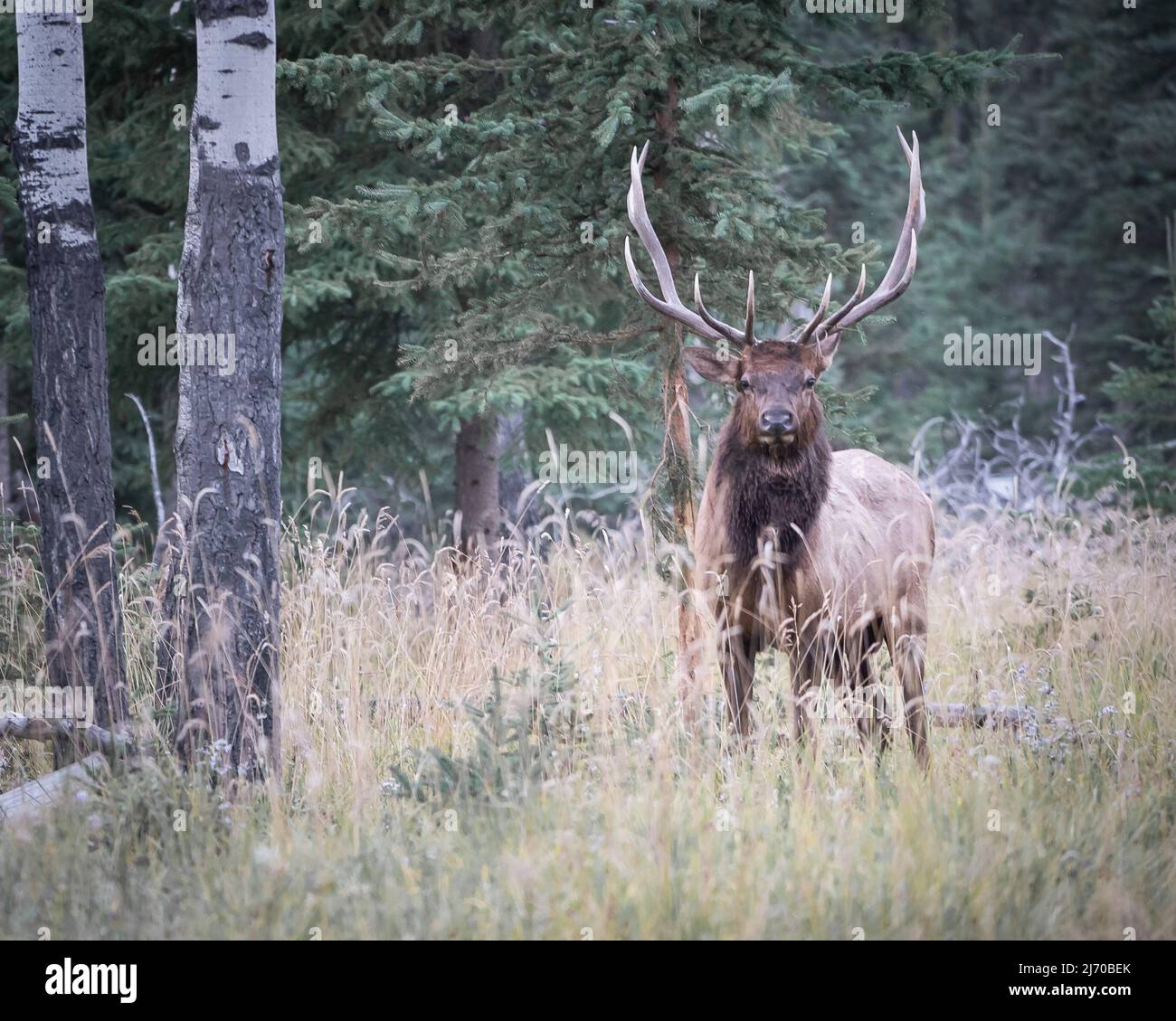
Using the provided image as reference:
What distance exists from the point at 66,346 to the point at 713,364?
307 centimetres

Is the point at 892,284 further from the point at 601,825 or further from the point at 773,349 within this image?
the point at 601,825

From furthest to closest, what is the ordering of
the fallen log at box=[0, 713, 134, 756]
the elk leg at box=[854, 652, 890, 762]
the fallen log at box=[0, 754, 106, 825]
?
the elk leg at box=[854, 652, 890, 762], the fallen log at box=[0, 713, 134, 756], the fallen log at box=[0, 754, 106, 825]

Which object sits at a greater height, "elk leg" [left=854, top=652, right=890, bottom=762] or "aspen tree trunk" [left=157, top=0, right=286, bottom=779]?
"aspen tree trunk" [left=157, top=0, right=286, bottom=779]

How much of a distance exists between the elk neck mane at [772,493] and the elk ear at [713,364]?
24cm

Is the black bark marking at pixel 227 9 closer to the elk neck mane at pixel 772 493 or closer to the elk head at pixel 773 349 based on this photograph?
the elk head at pixel 773 349

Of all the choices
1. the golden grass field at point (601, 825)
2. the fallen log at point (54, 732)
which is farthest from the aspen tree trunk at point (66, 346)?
the golden grass field at point (601, 825)

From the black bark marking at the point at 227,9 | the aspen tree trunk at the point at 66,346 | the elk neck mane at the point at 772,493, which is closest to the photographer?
the black bark marking at the point at 227,9

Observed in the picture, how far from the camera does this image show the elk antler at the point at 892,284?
5.82 metres

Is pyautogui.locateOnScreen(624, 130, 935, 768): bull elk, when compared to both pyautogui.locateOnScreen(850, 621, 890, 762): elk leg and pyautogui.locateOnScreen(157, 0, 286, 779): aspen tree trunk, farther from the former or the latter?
pyautogui.locateOnScreen(157, 0, 286, 779): aspen tree trunk

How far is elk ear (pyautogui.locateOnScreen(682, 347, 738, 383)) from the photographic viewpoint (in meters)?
5.99

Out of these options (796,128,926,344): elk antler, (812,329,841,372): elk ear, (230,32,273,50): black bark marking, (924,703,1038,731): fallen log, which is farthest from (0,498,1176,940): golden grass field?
(230,32,273,50): black bark marking

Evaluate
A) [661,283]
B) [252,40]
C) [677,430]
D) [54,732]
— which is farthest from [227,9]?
[677,430]

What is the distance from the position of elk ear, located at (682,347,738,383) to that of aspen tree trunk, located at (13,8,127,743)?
112 inches
